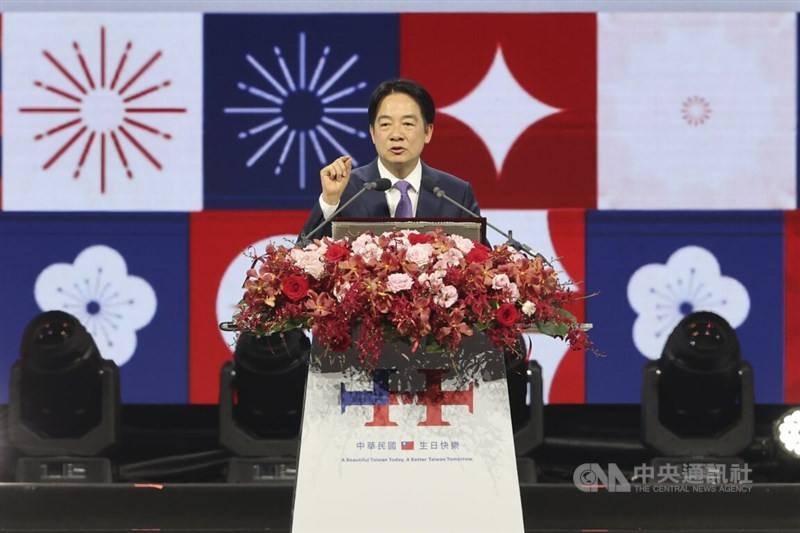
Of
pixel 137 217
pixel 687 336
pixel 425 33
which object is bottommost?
pixel 687 336

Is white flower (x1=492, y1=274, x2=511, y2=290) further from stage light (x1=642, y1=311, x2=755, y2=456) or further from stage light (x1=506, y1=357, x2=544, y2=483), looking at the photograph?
stage light (x1=642, y1=311, x2=755, y2=456)

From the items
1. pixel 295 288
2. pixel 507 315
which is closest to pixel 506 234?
pixel 507 315

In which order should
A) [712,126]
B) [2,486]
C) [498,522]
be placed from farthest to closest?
[712,126]
[2,486]
[498,522]

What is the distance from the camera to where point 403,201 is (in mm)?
3156

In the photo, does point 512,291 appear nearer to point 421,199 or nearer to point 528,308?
point 528,308

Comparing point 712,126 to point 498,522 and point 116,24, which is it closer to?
point 116,24

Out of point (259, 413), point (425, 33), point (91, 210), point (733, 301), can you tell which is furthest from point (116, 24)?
point (733, 301)

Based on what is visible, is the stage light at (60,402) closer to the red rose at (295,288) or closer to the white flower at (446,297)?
the red rose at (295,288)

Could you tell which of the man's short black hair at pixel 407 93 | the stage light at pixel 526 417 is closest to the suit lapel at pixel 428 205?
the man's short black hair at pixel 407 93

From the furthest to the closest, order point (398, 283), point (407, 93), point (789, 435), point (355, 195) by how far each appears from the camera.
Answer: point (789, 435) < point (407, 93) < point (355, 195) < point (398, 283)

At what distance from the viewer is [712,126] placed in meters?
5.50

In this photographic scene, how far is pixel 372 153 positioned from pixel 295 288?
9.98 feet

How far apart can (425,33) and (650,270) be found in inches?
58.0

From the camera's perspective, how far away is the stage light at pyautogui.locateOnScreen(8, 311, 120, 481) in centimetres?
467
